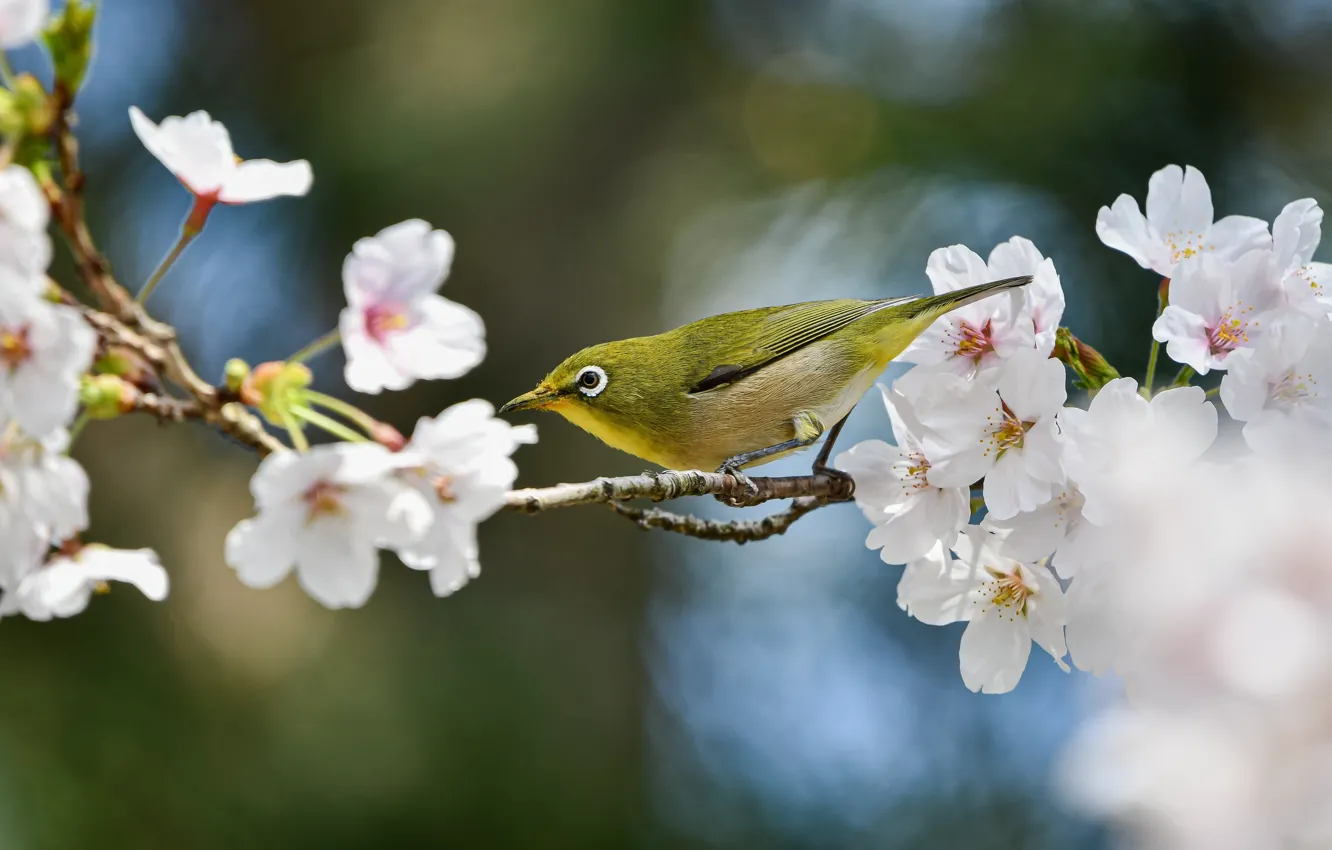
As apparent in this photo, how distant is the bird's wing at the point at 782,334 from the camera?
1.91 metres

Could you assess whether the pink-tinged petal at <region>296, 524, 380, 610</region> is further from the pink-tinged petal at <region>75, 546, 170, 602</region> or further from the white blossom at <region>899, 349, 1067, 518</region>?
the white blossom at <region>899, 349, 1067, 518</region>

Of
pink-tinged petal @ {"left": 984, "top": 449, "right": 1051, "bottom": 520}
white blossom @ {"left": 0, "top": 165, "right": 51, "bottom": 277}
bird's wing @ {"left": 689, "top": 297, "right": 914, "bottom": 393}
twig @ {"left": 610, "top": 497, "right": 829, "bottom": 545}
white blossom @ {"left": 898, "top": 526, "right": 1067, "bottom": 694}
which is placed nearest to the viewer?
white blossom @ {"left": 0, "top": 165, "right": 51, "bottom": 277}

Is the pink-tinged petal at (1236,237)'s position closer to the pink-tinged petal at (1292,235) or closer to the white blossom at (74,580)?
the pink-tinged petal at (1292,235)

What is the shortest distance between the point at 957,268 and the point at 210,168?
0.85m

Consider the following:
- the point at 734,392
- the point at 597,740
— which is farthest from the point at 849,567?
the point at 734,392

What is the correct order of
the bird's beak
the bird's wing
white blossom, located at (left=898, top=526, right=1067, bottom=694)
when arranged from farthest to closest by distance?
the bird's wing, the bird's beak, white blossom, located at (left=898, top=526, right=1067, bottom=694)

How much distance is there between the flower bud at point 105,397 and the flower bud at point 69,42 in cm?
20

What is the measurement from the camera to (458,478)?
2.77 feet

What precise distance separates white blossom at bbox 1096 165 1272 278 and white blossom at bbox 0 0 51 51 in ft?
3.63

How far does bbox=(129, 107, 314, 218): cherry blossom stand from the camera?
890mm

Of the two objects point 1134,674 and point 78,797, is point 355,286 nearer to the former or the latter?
point 1134,674

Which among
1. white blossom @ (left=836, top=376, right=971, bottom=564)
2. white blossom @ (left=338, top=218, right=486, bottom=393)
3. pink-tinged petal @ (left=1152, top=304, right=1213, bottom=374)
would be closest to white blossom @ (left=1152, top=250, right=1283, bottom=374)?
pink-tinged petal @ (left=1152, top=304, right=1213, bottom=374)

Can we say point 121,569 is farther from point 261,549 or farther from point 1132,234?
point 1132,234

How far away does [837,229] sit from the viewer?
156 inches
